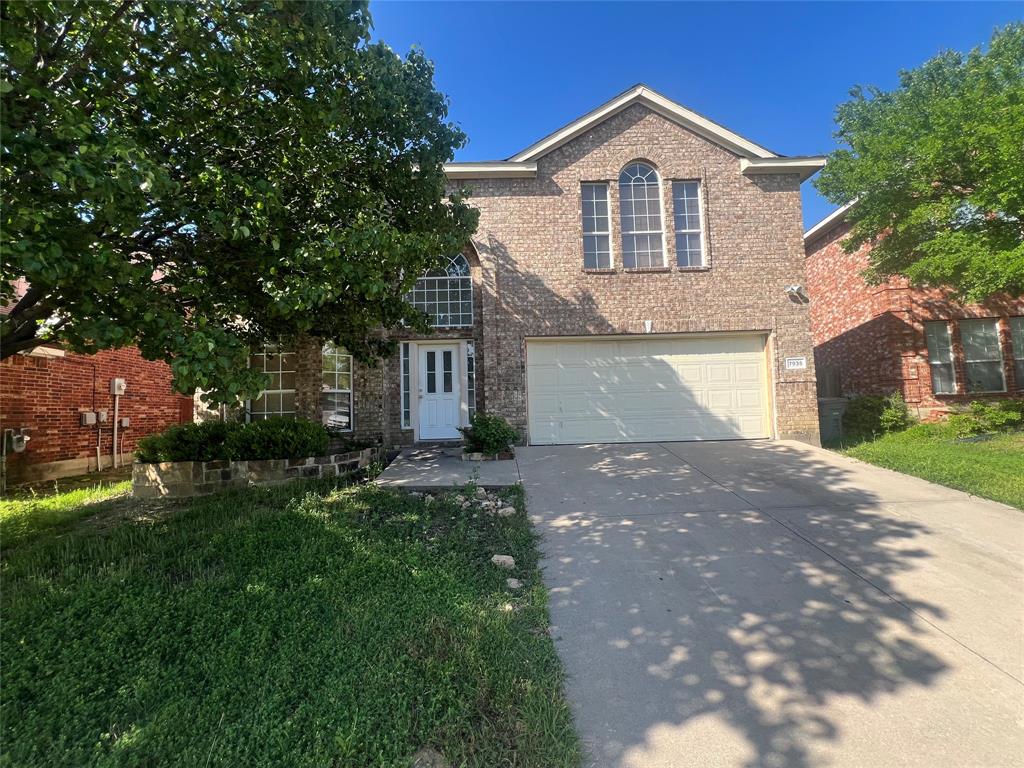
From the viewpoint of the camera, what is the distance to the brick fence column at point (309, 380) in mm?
9602

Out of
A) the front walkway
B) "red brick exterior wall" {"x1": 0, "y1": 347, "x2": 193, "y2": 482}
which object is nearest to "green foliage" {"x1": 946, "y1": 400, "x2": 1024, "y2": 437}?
the front walkway

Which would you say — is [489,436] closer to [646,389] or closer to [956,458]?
[646,389]

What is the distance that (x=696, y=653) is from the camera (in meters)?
2.82

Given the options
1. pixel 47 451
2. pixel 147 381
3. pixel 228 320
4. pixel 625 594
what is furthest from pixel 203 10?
pixel 147 381

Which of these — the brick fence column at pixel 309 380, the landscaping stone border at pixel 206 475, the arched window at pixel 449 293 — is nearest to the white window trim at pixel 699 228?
the arched window at pixel 449 293

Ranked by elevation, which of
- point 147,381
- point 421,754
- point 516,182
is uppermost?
point 516,182

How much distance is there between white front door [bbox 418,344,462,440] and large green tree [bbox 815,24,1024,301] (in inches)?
356

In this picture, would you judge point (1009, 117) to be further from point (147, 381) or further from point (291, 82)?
point (147, 381)

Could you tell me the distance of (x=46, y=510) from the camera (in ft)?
19.6

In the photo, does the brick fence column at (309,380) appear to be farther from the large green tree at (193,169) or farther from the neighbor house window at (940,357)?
the neighbor house window at (940,357)

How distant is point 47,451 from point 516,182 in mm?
10358

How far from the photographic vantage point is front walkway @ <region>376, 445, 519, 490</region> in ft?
21.2

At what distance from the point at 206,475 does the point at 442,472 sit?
337 centimetres

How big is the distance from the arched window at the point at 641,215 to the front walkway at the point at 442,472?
16.8 ft
